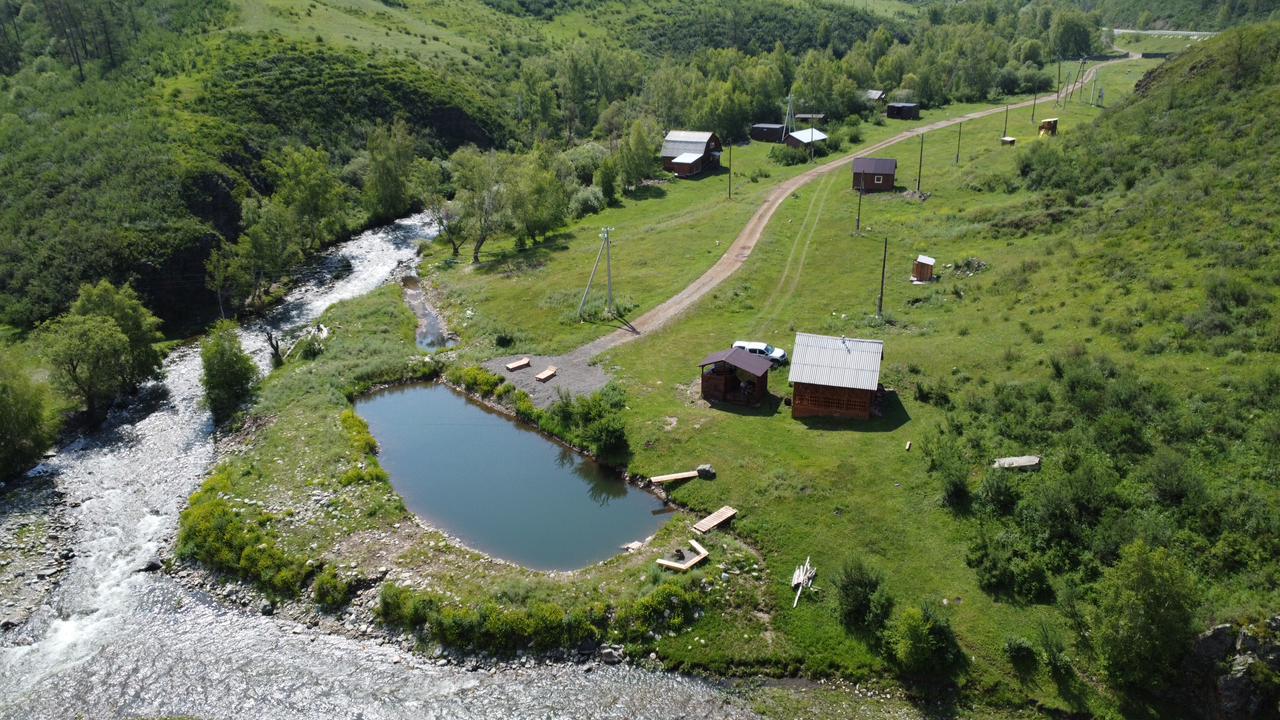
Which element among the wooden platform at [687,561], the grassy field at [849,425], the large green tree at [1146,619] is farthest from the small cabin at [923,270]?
the large green tree at [1146,619]

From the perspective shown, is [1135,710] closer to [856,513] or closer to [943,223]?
[856,513]

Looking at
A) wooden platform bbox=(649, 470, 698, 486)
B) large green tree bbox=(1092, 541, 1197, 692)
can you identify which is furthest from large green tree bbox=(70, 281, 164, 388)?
large green tree bbox=(1092, 541, 1197, 692)

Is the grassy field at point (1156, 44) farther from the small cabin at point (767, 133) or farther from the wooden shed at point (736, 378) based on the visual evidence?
the wooden shed at point (736, 378)

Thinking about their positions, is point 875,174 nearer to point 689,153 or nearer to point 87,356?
point 689,153

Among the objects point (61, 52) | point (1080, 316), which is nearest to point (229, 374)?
point (1080, 316)

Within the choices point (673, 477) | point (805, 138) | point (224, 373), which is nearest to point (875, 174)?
point (805, 138)

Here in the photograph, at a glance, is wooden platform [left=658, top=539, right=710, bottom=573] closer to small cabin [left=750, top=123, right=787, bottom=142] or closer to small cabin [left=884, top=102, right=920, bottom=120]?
small cabin [left=750, top=123, right=787, bottom=142]
